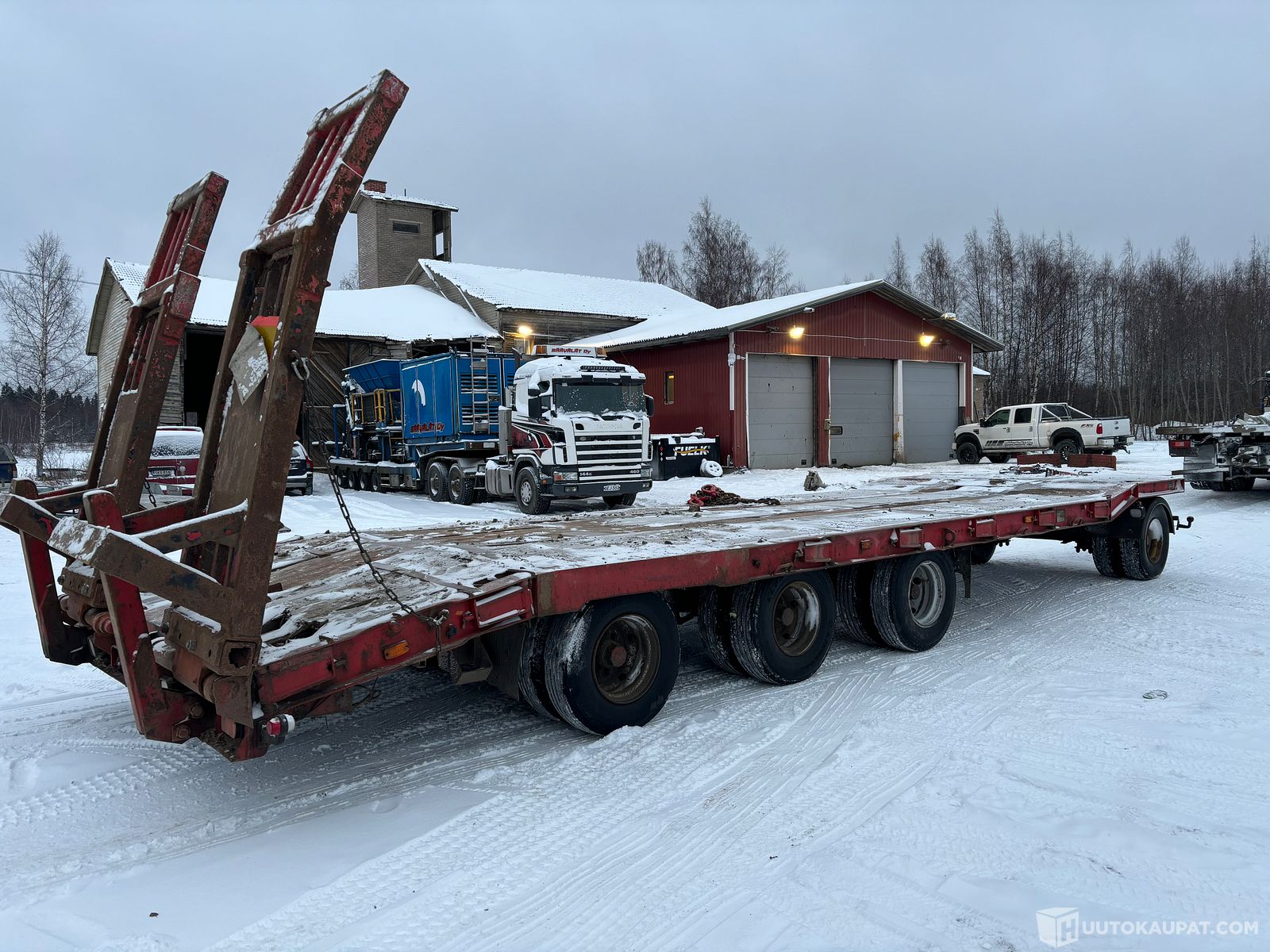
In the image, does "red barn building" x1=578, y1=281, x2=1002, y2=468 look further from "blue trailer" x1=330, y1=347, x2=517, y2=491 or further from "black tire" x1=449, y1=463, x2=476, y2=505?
"black tire" x1=449, y1=463, x2=476, y2=505

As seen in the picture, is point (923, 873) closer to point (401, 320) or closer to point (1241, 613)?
point (1241, 613)

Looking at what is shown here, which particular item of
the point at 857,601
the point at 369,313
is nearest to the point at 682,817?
the point at 857,601

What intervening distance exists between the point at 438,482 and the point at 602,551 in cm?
1380

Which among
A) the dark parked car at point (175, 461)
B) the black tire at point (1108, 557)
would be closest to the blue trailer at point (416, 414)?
the dark parked car at point (175, 461)

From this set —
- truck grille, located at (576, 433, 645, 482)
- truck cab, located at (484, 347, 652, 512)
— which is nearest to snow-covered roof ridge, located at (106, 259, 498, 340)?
truck cab, located at (484, 347, 652, 512)

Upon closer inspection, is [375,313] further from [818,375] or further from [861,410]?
[861,410]

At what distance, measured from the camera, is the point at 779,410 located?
2491cm

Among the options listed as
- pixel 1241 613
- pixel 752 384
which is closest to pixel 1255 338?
pixel 752 384

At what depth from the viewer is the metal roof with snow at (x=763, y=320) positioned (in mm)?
23891

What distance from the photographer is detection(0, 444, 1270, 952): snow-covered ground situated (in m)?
2.98

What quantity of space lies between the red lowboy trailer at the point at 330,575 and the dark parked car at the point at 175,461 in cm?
693

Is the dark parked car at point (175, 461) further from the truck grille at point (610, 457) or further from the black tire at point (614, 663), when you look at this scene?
the black tire at point (614, 663)

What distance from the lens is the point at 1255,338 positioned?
50406mm

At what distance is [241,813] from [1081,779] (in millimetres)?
3994
